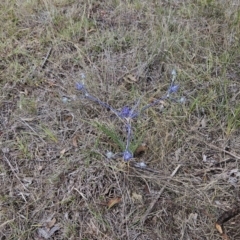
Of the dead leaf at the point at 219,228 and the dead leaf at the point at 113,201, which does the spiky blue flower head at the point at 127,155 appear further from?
the dead leaf at the point at 219,228

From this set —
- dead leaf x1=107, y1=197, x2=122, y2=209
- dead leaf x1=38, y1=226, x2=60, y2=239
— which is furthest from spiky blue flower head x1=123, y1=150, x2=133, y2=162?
dead leaf x1=38, y1=226, x2=60, y2=239

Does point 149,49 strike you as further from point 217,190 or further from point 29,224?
point 29,224

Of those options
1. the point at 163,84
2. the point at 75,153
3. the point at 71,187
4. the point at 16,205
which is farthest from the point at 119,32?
the point at 16,205

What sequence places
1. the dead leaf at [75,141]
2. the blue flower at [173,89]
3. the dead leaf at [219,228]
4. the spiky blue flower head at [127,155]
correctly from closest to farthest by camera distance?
the dead leaf at [219,228], the spiky blue flower head at [127,155], the dead leaf at [75,141], the blue flower at [173,89]

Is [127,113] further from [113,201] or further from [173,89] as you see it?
[113,201]

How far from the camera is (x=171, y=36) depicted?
76.9 inches

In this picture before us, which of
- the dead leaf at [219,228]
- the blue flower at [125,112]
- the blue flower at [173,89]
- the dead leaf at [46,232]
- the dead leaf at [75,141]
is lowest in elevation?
the dead leaf at [46,232]

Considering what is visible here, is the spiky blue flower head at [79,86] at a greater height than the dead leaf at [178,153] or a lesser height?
greater

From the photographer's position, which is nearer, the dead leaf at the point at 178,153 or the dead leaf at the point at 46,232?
the dead leaf at the point at 46,232

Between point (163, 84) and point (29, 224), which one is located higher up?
point (163, 84)

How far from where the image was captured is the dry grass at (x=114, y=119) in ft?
4.38

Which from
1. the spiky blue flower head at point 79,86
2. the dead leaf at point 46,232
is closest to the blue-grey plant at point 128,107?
the spiky blue flower head at point 79,86

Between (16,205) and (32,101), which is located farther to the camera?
(32,101)

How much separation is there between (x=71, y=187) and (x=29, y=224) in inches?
8.3
